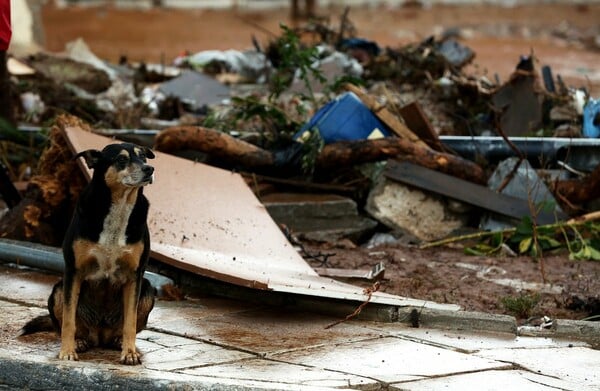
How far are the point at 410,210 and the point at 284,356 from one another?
4123mm

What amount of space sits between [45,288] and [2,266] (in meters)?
0.79

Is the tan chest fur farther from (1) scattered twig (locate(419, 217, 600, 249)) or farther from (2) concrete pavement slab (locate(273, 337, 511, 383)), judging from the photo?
(1) scattered twig (locate(419, 217, 600, 249))

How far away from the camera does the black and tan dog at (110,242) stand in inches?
193

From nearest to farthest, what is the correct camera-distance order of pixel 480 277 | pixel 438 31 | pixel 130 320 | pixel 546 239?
pixel 130 320, pixel 480 277, pixel 546 239, pixel 438 31

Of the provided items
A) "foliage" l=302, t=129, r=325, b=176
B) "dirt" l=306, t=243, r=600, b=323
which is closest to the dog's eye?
"dirt" l=306, t=243, r=600, b=323

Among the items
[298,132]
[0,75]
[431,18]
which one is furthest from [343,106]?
[431,18]

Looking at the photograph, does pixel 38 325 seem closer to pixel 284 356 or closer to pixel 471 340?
pixel 284 356

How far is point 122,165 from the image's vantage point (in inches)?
191

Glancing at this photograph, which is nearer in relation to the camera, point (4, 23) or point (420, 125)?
point (4, 23)

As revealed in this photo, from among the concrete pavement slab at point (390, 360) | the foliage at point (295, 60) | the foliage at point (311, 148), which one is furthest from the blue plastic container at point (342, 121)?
the concrete pavement slab at point (390, 360)

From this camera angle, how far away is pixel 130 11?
102 ft

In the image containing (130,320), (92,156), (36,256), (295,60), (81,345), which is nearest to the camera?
(92,156)

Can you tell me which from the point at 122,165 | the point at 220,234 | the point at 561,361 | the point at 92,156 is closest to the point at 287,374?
the point at 122,165

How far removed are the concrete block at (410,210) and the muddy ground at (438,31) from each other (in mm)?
376
